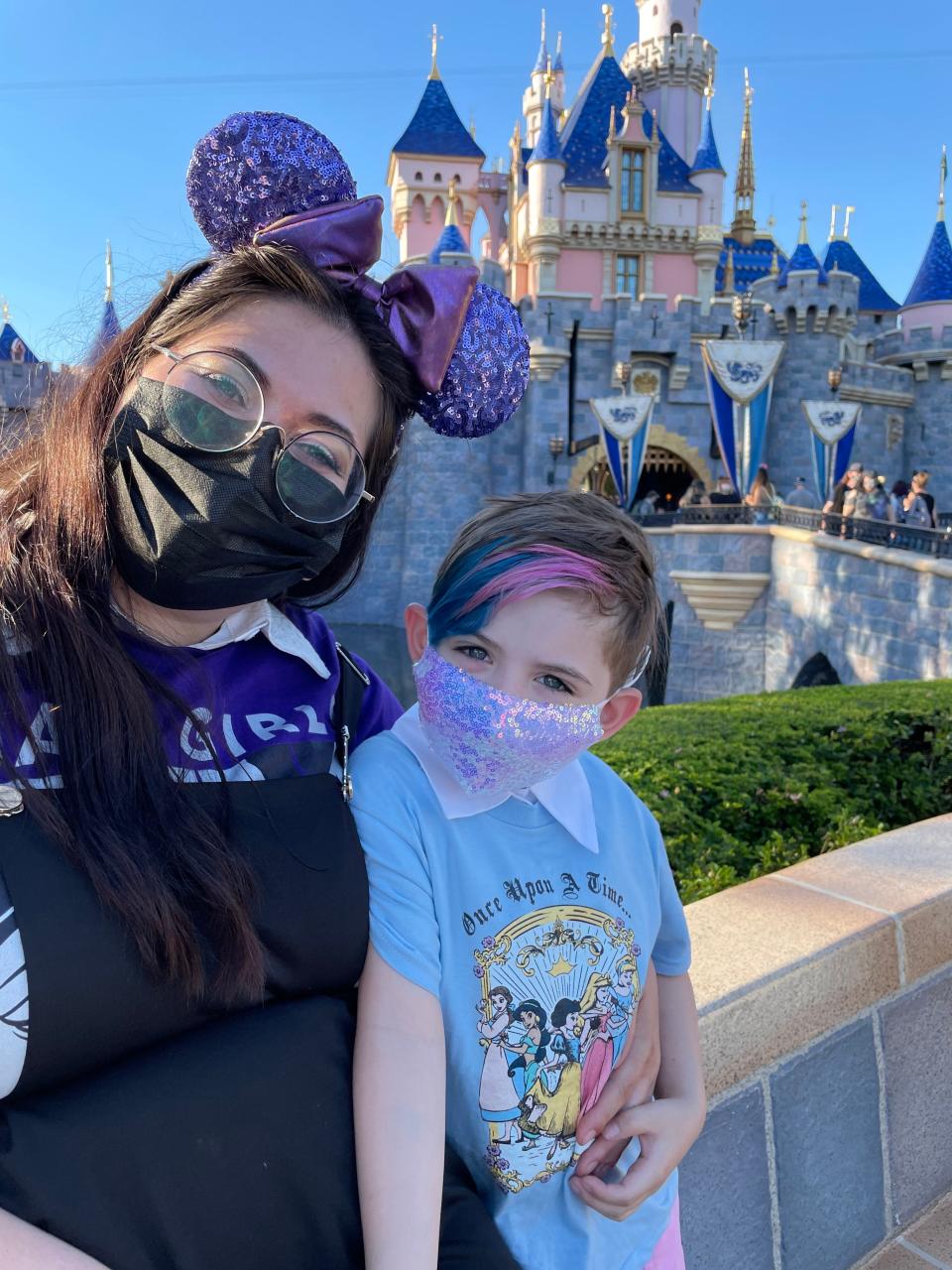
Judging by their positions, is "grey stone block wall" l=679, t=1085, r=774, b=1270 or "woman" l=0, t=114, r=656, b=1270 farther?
"grey stone block wall" l=679, t=1085, r=774, b=1270

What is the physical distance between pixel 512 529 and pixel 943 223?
27394mm

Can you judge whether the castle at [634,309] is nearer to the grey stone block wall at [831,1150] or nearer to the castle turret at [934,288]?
the castle turret at [934,288]

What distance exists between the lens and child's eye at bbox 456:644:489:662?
1.20 meters

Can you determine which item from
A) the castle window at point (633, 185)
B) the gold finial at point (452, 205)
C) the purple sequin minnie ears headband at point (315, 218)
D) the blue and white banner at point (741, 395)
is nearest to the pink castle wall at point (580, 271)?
the castle window at point (633, 185)

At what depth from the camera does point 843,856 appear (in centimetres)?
246

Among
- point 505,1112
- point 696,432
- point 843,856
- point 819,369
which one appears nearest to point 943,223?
point 819,369

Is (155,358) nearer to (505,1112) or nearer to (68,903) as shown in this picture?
(68,903)

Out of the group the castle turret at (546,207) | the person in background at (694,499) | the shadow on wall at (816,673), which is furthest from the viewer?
the castle turret at (546,207)

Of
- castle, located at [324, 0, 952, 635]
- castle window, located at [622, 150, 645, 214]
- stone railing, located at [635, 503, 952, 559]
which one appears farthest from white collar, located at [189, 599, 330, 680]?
castle window, located at [622, 150, 645, 214]

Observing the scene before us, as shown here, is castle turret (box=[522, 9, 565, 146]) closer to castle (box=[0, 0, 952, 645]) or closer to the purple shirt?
castle (box=[0, 0, 952, 645])

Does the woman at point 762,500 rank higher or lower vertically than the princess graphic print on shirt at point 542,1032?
higher

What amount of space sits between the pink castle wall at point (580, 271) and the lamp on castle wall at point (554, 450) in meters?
5.98

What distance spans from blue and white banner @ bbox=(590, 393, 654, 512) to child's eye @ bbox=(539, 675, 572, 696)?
1695cm

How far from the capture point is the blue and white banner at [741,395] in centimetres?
1597
